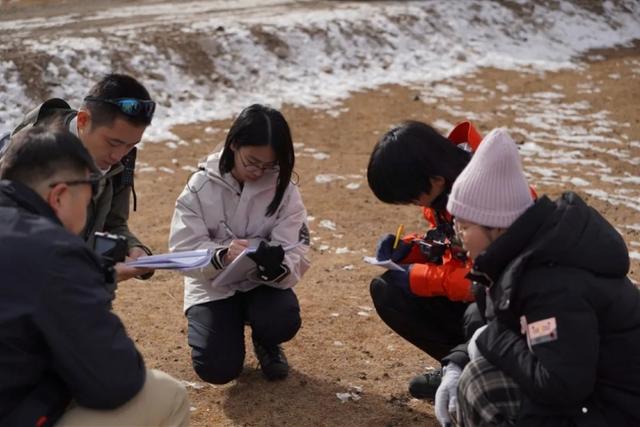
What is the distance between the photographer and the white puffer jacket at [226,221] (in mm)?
4535

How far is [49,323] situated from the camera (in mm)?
2656

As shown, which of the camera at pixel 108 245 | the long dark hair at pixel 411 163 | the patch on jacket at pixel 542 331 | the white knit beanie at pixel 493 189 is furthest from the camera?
the long dark hair at pixel 411 163

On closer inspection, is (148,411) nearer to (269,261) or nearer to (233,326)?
(269,261)

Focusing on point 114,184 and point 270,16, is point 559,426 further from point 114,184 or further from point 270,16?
point 270,16

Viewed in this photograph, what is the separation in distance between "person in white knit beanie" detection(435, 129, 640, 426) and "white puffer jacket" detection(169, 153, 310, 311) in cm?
152

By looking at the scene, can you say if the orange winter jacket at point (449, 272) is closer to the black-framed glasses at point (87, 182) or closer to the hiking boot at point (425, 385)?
the hiking boot at point (425, 385)

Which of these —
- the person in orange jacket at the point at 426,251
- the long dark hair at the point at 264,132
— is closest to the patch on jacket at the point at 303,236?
the long dark hair at the point at 264,132

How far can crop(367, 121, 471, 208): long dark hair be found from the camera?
3863mm

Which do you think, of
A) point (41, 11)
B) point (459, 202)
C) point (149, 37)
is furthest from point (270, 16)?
point (459, 202)

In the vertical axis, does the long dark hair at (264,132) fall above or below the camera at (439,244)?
above

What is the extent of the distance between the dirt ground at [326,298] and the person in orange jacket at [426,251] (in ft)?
1.28

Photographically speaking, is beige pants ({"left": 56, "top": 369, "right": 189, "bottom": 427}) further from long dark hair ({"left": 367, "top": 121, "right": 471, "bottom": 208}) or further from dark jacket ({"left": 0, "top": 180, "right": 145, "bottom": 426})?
long dark hair ({"left": 367, "top": 121, "right": 471, "bottom": 208})

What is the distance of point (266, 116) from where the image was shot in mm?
4332

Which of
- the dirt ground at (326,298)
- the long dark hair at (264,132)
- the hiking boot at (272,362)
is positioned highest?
the long dark hair at (264,132)
